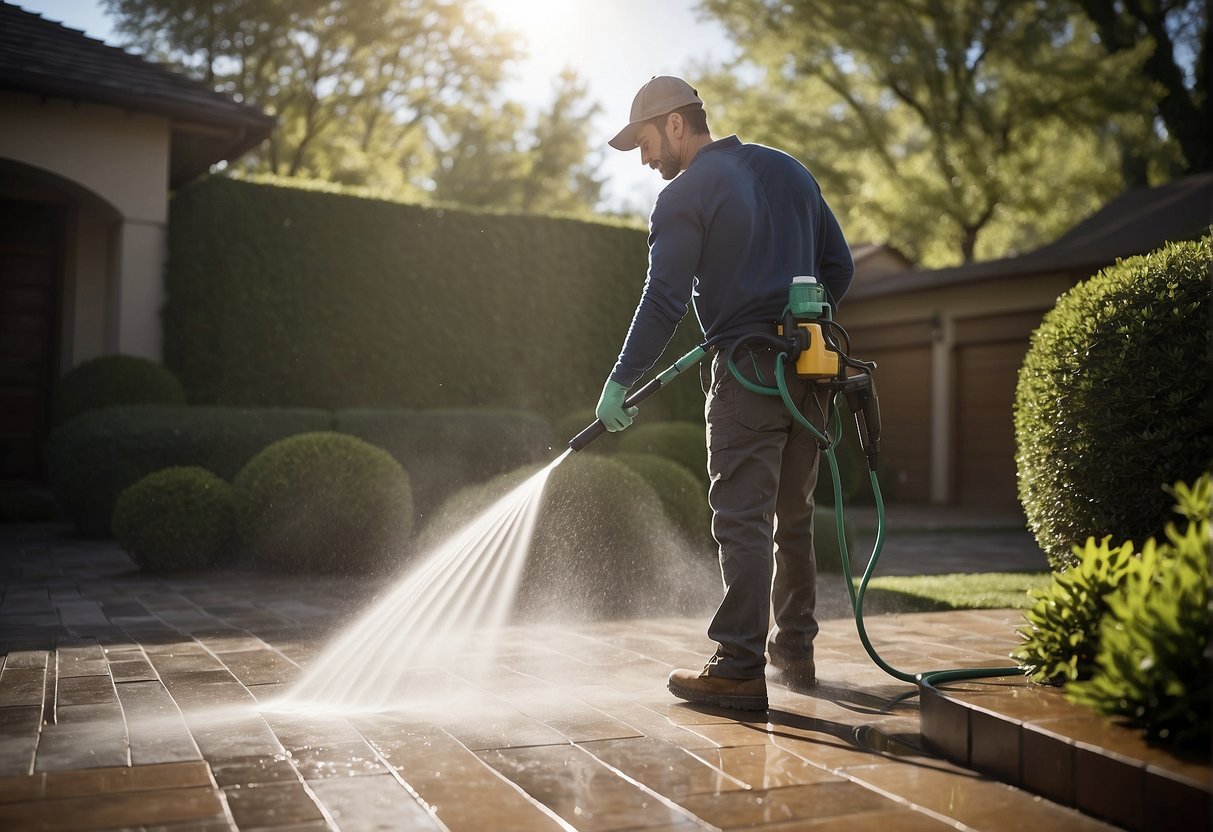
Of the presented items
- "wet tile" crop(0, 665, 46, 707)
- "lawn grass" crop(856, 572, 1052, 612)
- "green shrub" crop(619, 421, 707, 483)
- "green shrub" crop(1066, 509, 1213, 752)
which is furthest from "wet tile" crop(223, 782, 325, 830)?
→ "green shrub" crop(619, 421, 707, 483)

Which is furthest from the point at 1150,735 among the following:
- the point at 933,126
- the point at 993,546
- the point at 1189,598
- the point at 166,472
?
the point at 933,126

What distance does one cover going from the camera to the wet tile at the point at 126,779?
7.67 feet

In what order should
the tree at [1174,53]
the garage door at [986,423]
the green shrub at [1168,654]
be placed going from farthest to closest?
the tree at [1174,53] → the garage door at [986,423] → the green shrub at [1168,654]

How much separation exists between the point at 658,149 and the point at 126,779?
2.50 metres

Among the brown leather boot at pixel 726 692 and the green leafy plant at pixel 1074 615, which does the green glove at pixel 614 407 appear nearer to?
the brown leather boot at pixel 726 692

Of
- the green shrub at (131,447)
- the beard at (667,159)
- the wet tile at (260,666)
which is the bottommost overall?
the wet tile at (260,666)

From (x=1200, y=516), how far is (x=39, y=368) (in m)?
10.8

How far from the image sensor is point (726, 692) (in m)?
3.22

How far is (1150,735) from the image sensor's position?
221 centimetres

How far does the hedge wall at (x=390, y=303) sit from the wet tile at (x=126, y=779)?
Result: 822 cm

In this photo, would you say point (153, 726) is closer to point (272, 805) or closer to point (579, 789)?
point (272, 805)

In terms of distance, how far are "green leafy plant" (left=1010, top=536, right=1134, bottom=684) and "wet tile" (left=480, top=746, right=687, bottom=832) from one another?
1166 mm

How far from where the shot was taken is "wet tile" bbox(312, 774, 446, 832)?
2.16m

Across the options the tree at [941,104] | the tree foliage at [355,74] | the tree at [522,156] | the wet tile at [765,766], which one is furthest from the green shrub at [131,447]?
the tree at [522,156]
